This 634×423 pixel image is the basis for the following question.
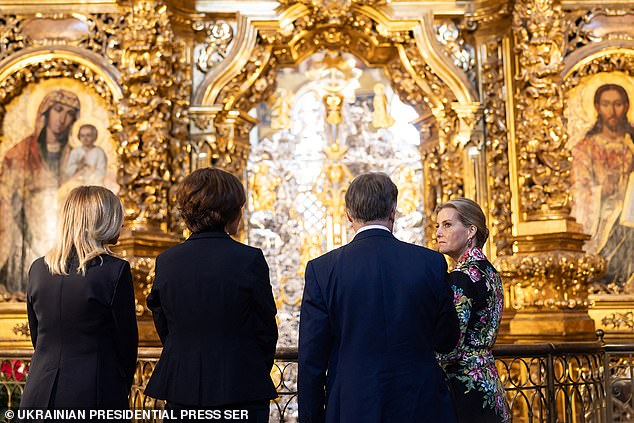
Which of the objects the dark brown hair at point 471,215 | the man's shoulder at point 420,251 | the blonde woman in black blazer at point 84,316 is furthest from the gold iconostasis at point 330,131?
the man's shoulder at point 420,251

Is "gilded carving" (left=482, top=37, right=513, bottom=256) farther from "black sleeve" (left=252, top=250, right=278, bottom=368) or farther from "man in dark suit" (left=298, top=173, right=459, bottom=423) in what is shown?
"black sleeve" (left=252, top=250, right=278, bottom=368)

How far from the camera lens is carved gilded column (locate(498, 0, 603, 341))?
7723 mm

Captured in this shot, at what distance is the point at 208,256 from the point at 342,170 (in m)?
6.09

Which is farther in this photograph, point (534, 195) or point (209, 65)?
point (209, 65)

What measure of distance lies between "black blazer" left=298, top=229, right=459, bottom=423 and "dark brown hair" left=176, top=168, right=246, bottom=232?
1.40ft

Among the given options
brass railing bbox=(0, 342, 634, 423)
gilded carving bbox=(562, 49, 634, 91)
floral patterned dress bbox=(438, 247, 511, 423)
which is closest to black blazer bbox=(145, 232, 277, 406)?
floral patterned dress bbox=(438, 247, 511, 423)

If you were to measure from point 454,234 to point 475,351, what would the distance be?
0.57 m

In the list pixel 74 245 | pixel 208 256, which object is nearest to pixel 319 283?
pixel 208 256

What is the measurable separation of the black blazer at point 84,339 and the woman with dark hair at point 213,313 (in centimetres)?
15

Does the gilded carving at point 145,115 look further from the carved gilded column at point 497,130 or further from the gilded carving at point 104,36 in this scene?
the carved gilded column at point 497,130

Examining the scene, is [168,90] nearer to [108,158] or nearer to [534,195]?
[108,158]

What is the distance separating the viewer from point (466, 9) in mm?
8922

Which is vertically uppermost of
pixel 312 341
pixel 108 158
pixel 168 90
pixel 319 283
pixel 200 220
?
pixel 168 90

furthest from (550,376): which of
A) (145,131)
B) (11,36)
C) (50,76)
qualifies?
(11,36)
